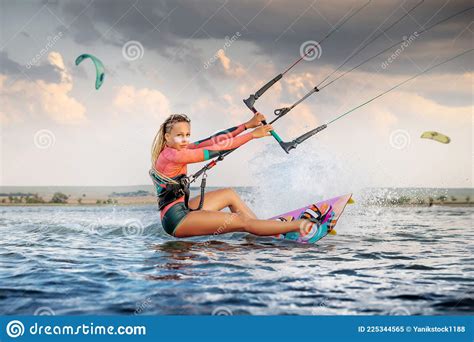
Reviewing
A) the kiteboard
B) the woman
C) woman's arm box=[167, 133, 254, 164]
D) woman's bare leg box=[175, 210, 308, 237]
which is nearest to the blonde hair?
the woman

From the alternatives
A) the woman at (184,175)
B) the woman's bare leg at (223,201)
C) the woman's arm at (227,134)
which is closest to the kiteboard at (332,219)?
the woman at (184,175)

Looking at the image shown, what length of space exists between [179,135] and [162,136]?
226mm

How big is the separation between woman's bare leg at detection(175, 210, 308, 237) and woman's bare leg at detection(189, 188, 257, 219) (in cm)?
24

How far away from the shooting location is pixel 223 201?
213 inches

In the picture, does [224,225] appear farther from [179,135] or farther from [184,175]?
[179,135]

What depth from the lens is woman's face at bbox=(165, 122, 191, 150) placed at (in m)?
4.89

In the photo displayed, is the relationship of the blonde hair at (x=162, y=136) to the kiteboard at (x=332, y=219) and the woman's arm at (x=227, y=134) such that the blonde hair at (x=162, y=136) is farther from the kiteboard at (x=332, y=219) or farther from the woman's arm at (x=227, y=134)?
the kiteboard at (x=332, y=219)

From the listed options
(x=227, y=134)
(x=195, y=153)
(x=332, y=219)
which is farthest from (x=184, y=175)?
(x=332, y=219)

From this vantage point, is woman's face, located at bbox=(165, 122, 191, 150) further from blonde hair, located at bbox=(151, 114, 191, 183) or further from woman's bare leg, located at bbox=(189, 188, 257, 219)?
woman's bare leg, located at bbox=(189, 188, 257, 219)

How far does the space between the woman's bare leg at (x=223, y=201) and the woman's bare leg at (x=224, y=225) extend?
0.77 feet

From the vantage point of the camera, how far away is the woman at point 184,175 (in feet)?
15.7

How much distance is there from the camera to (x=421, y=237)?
19.8 feet

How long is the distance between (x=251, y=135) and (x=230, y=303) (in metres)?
1.82

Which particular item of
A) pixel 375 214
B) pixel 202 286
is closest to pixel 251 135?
pixel 202 286
